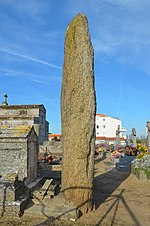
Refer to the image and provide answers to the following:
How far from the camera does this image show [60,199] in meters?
5.90

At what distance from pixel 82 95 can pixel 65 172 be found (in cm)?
214

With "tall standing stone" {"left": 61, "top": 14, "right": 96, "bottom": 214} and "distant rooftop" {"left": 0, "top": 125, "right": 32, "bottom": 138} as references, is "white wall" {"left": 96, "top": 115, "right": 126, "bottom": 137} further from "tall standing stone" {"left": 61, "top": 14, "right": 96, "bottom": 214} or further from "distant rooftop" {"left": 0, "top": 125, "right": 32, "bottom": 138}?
"tall standing stone" {"left": 61, "top": 14, "right": 96, "bottom": 214}

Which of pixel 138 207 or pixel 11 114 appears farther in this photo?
pixel 11 114

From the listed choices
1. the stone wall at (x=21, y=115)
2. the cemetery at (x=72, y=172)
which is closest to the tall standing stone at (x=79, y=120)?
the cemetery at (x=72, y=172)

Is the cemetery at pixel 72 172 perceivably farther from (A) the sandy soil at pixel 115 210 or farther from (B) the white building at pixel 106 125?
(B) the white building at pixel 106 125

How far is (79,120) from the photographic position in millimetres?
5695

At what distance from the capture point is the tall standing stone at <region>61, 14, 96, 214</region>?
18.5 feet

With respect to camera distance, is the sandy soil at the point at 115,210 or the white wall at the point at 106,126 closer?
the sandy soil at the point at 115,210

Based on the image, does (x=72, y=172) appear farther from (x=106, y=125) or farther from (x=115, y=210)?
(x=106, y=125)

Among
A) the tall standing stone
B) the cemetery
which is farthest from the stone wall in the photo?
the tall standing stone

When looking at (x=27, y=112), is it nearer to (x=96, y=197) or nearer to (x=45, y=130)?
(x=45, y=130)

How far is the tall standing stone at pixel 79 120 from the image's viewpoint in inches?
222

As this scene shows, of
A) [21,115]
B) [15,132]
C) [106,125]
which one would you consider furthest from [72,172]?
[106,125]

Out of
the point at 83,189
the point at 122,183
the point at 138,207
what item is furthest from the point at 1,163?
the point at 122,183
